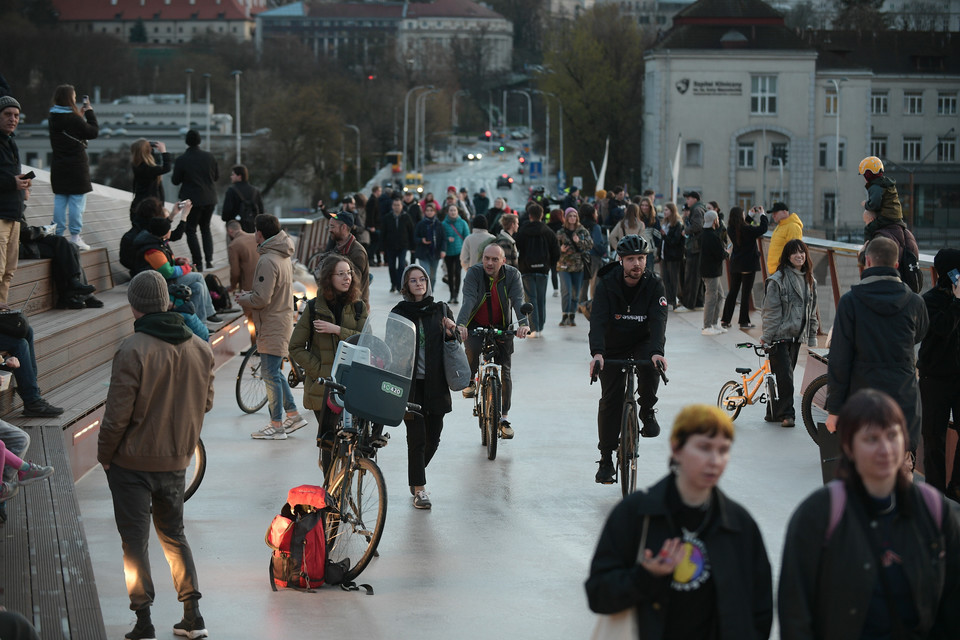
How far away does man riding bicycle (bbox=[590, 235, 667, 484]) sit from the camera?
927 cm

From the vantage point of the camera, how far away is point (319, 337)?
9352 mm

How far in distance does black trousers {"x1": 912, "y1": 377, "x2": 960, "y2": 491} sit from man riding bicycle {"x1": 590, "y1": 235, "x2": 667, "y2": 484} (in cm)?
176

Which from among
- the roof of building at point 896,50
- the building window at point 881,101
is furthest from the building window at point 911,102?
the roof of building at point 896,50

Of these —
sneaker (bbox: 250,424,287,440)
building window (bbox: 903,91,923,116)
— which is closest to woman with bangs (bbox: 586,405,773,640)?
sneaker (bbox: 250,424,287,440)

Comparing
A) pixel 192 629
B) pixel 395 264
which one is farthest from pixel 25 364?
pixel 395 264

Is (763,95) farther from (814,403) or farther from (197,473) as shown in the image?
(197,473)

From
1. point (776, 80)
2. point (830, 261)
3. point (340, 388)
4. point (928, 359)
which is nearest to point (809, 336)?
point (928, 359)

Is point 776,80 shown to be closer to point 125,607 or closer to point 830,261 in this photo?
point 830,261

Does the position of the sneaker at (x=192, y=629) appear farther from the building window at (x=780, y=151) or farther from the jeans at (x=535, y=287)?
the building window at (x=780, y=151)

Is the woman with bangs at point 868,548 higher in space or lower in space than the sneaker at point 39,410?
higher

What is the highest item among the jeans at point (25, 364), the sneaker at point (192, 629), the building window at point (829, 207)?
the jeans at point (25, 364)

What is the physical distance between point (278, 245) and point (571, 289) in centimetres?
933

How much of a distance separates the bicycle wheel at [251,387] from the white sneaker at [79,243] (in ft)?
9.70

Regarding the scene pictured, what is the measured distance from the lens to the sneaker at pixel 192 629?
6715 mm
